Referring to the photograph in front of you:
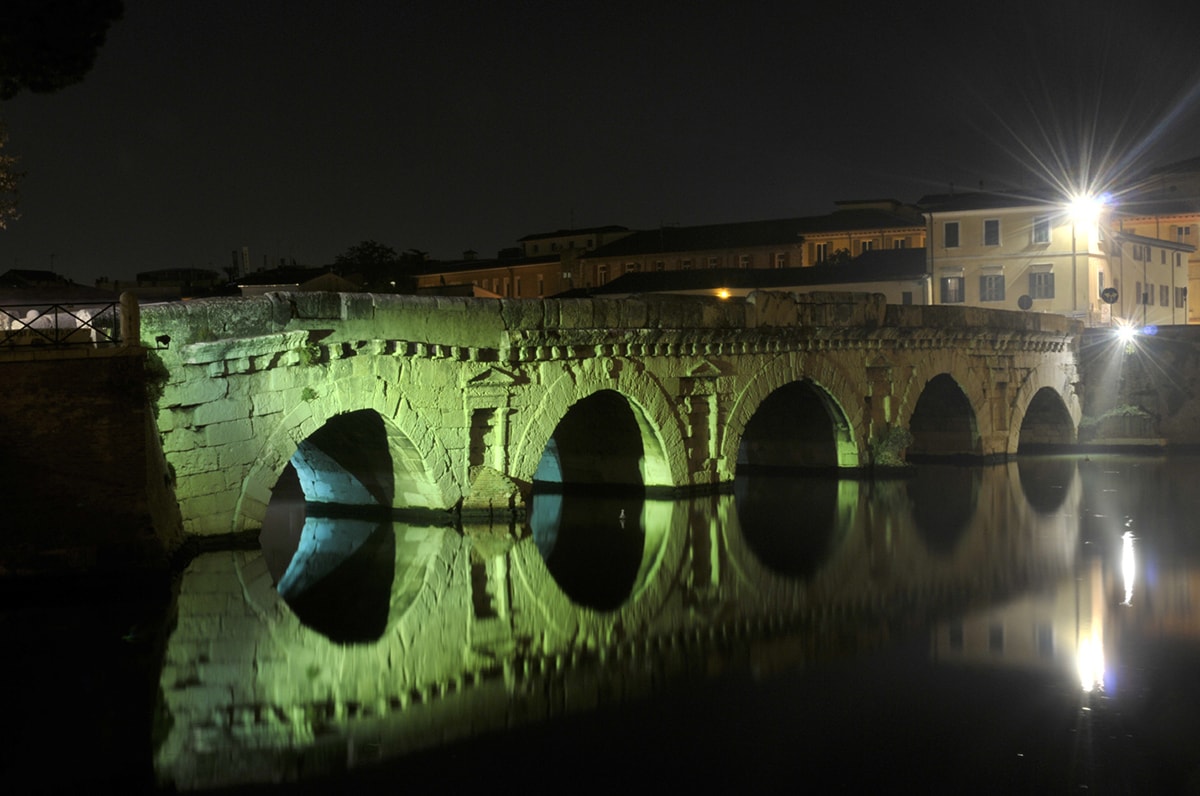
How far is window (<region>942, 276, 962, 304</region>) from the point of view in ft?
145

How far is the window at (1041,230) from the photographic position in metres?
42.8

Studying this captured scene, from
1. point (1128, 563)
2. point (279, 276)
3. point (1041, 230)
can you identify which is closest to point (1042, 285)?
point (1041, 230)

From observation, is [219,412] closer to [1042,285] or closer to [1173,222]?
[1042,285]

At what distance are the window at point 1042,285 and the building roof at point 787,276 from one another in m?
3.26

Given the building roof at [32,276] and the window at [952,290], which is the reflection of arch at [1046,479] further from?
the building roof at [32,276]

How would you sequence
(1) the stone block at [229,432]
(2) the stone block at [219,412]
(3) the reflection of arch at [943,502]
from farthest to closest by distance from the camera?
(3) the reflection of arch at [943,502], (1) the stone block at [229,432], (2) the stone block at [219,412]

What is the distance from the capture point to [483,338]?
19328mm

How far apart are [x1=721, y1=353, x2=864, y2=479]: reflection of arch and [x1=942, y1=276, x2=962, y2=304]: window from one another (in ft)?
56.5

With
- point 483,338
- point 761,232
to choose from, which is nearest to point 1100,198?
point 761,232

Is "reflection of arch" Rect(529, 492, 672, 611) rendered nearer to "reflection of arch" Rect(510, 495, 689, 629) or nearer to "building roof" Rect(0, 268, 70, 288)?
"reflection of arch" Rect(510, 495, 689, 629)

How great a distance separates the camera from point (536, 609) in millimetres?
15531

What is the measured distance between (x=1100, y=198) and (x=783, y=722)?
34466mm

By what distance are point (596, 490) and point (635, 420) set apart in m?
1.77

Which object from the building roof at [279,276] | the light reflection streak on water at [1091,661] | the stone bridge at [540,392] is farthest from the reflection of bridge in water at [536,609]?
the building roof at [279,276]
